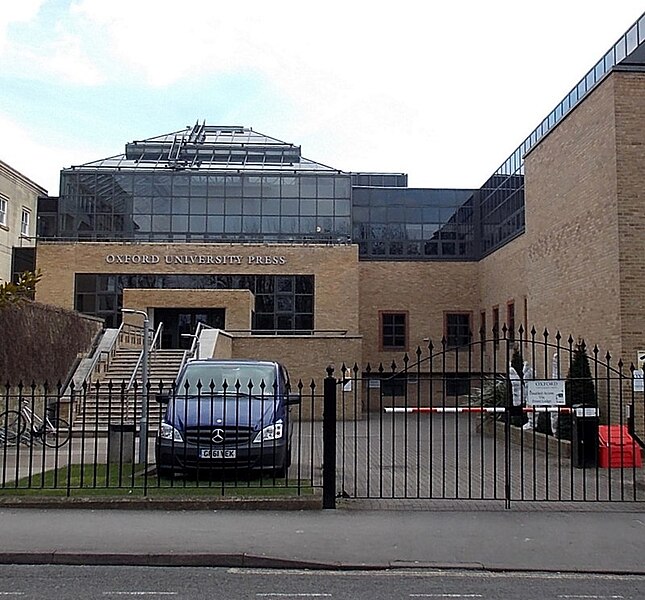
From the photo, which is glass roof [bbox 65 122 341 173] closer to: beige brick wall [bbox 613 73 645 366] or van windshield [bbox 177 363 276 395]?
beige brick wall [bbox 613 73 645 366]

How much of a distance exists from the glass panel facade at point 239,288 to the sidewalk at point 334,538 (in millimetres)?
25045

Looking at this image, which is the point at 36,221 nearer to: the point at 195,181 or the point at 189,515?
the point at 195,181

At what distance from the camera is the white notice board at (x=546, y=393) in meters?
10.8

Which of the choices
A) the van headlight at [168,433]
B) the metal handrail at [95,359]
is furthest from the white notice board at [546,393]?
the metal handrail at [95,359]

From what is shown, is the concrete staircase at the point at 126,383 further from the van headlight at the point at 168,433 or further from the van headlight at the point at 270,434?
the van headlight at the point at 270,434

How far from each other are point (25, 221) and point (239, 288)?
12.4m

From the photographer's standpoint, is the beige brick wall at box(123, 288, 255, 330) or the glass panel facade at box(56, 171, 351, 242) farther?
the glass panel facade at box(56, 171, 351, 242)

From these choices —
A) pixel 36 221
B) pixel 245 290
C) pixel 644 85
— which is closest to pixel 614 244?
pixel 644 85

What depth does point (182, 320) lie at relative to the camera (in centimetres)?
3422

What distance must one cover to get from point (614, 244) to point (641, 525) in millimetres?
8575

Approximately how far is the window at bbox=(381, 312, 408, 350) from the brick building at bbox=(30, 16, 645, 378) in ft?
0.22

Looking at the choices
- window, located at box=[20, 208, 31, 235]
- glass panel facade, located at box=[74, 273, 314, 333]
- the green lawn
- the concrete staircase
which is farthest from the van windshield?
window, located at box=[20, 208, 31, 235]

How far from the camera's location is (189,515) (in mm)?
9195

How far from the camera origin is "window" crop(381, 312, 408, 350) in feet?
123
